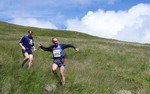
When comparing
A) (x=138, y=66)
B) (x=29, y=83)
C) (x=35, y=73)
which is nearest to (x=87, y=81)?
(x=35, y=73)

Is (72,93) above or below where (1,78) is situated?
below

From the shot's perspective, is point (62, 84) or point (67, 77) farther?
point (67, 77)

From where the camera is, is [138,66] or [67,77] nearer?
[67,77]

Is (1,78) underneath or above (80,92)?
above

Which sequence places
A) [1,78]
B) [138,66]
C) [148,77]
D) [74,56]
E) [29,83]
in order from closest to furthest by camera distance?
[1,78] < [29,83] < [148,77] < [138,66] < [74,56]

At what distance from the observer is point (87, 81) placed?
7.99 meters

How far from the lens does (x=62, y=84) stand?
7.07 metres

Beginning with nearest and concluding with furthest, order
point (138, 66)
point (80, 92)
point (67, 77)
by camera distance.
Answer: point (80, 92), point (67, 77), point (138, 66)

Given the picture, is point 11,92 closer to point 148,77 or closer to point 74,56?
point 148,77

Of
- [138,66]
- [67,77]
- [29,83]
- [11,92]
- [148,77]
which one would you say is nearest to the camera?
[11,92]

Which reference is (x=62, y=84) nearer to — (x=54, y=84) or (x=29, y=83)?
(x=54, y=84)

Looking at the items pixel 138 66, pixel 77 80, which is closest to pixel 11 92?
pixel 77 80

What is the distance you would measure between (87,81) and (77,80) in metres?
0.47

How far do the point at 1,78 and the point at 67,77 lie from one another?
2.96 metres
